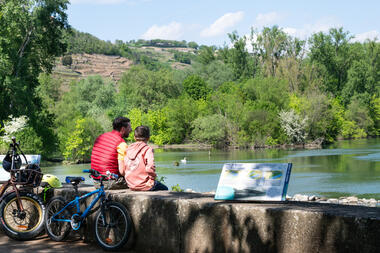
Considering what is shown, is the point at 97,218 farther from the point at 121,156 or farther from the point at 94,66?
the point at 94,66

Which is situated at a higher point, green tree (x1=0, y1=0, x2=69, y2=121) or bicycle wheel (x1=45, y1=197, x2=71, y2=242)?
green tree (x1=0, y1=0, x2=69, y2=121)

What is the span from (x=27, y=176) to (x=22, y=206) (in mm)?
367

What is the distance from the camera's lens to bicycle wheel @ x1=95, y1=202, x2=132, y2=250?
512cm

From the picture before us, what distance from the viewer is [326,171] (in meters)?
31.0

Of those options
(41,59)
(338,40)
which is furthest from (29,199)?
(338,40)

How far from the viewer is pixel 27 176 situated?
5.82 m

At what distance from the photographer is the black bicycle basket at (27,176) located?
578 centimetres

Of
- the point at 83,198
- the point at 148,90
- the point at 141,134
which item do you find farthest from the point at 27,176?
the point at 148,90

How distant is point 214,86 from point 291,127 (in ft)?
101

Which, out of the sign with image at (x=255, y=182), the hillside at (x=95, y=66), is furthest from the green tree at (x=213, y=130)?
the hillside at (x=95, y=66)

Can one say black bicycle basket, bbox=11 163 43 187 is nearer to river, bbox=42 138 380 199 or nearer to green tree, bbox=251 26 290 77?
river, bbox=42 138 380 199

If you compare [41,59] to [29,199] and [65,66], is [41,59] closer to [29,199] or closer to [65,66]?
[29,199]

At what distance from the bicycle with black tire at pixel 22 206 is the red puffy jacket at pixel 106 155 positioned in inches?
25.3

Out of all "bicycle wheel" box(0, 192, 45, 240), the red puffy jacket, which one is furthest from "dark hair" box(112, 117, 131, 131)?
"bicycle wheel" box(0, 192, 45, 240)
